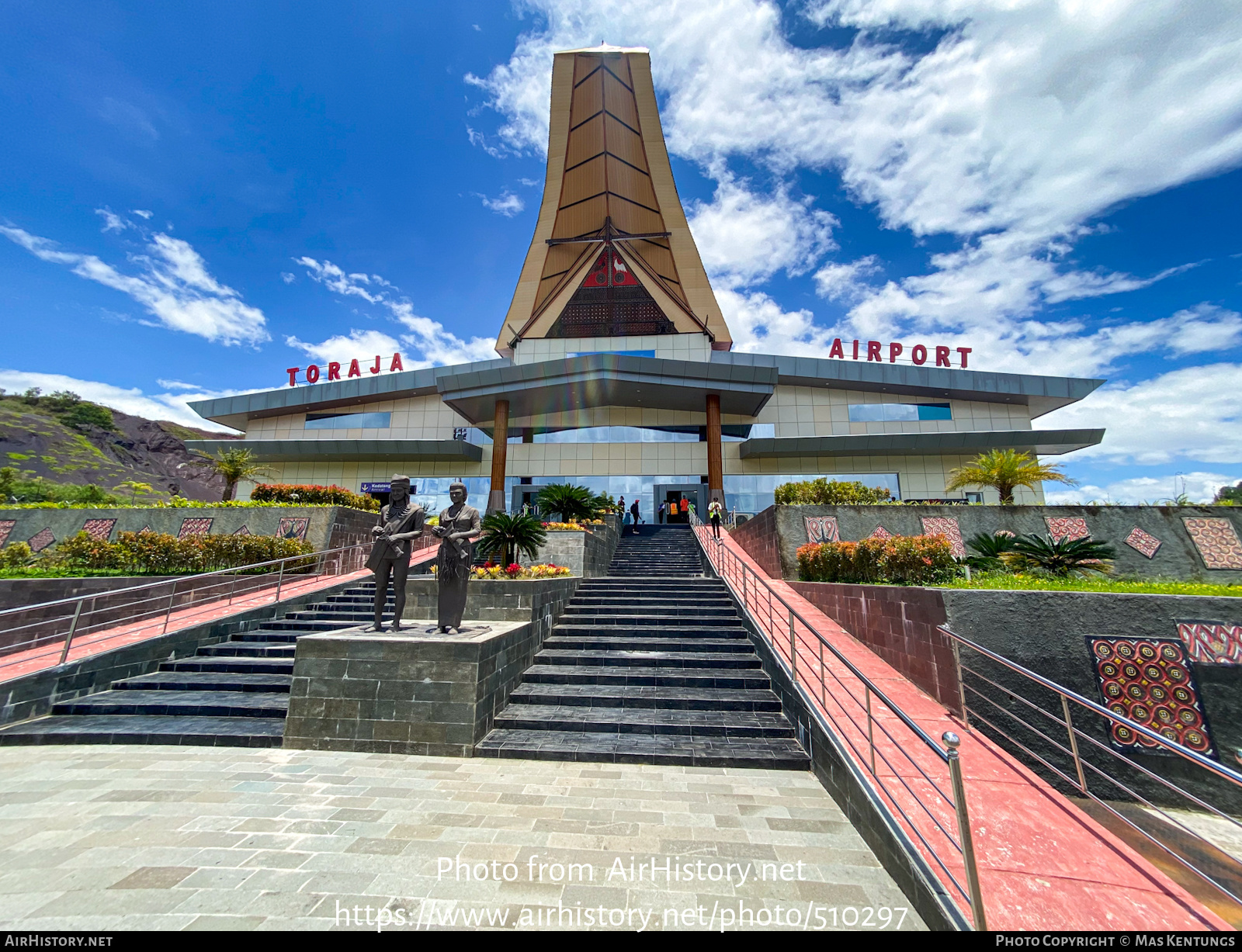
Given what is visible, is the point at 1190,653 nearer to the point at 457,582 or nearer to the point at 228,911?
the point at 457,582

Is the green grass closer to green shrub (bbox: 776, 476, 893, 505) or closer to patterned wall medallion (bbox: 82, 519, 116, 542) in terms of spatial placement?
green shrub (bbox: 776, 476, 893, 505)

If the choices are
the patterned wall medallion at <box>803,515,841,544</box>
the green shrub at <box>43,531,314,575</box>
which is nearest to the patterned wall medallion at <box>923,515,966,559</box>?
the patterned wall medallion at <box>803,515,841,544</box>

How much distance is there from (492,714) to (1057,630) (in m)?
6.70

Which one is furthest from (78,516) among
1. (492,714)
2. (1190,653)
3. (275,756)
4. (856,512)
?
(1190,653)

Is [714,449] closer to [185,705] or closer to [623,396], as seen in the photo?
[623,396]

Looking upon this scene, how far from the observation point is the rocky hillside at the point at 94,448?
166 feet

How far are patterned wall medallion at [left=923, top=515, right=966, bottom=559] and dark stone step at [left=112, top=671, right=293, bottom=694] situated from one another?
13768 mm

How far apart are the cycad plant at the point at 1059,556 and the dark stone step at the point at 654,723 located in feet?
17.7

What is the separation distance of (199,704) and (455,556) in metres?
3.84

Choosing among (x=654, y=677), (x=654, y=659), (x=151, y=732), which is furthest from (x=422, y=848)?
(x=151, y=732)

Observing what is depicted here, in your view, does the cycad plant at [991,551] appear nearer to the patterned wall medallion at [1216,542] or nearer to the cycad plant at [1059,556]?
the cycad plant at [1059,556]

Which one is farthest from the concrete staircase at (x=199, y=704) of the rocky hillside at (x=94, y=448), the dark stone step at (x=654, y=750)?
the rocky hillside at (x=94, y=448)

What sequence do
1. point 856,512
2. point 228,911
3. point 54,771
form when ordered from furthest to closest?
point 856,512
point 54,771
point 228,911

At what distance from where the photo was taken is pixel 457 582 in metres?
6.41
